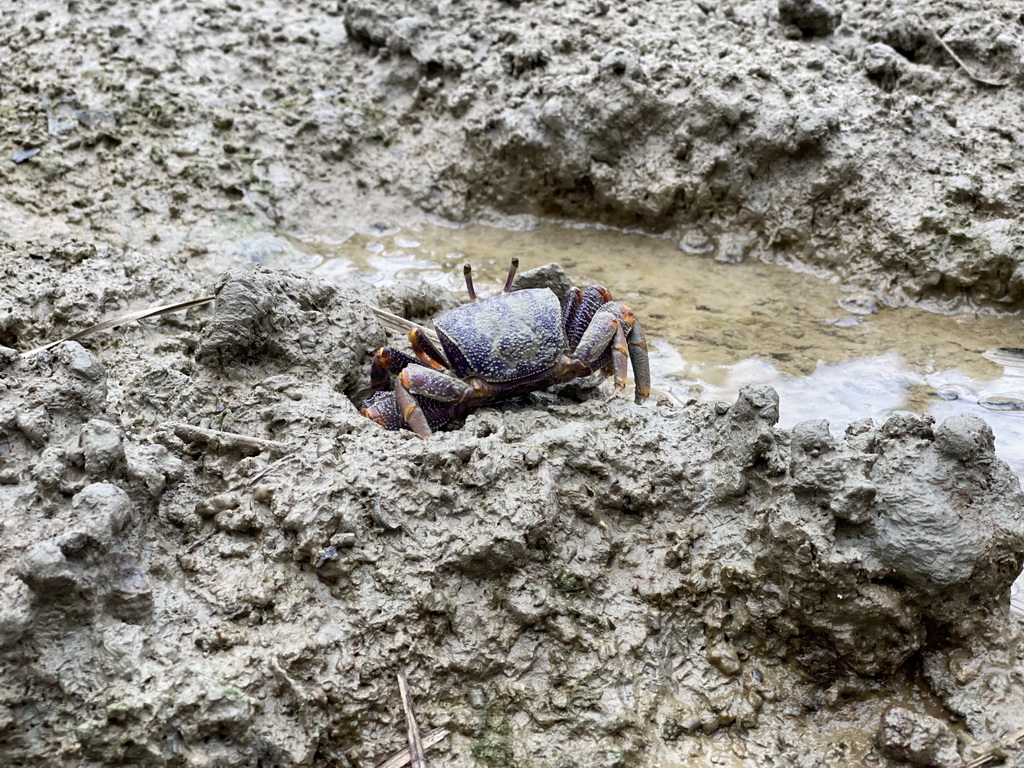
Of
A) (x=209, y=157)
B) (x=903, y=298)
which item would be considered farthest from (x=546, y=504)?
(x=209, y=157)

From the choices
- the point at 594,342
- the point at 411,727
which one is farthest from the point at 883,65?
the point at 411,727

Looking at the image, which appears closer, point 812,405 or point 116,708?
point 116,708

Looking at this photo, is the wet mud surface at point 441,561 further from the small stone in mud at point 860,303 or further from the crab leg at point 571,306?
the small stone in mud at point 860,303

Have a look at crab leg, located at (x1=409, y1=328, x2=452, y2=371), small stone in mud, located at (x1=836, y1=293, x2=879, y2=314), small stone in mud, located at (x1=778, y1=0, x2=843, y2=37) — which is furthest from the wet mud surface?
small stone in mud, located at (x1=778, y1=0, x2=843, y2=37)

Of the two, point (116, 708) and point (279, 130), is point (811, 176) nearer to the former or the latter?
point (279, 130)

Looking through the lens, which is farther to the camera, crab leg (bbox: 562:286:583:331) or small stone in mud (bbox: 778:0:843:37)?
small stone in mud (bbox: 778:0:843:37)

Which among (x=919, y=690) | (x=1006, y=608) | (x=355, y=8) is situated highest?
Answer: (x=355, y=8)

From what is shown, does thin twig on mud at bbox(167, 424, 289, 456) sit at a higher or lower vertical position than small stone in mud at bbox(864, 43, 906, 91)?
lower

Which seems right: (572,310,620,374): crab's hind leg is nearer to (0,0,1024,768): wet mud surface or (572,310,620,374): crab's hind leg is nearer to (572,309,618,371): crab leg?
(572,309,618,371): crab leg
